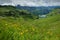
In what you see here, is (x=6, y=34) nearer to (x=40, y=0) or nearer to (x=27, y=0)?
(x=40, y=0)

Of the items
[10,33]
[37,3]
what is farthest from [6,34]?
[37,3]

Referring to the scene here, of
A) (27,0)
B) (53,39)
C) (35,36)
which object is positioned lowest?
(27,0)

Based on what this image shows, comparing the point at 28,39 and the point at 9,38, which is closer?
the point at 9,38

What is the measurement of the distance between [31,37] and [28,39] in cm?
22

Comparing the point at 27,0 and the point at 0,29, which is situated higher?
the point at 0,29

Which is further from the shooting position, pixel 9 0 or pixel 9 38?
pixel 9 0

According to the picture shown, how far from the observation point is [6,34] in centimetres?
449

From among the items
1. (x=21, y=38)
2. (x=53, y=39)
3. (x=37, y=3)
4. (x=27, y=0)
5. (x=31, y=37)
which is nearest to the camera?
(x=21, y=38)

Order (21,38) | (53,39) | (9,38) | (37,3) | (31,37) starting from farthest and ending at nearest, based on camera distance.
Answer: (37,3)
(53,39)
(31,37)
(21,38)
(9,38)

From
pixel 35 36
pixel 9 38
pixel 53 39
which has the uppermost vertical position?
pixel 9 38

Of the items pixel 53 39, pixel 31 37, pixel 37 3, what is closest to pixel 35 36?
pixel 31 37

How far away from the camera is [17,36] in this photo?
464 centimetres

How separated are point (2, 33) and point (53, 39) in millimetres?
2037

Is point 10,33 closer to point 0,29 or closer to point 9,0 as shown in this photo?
point 0,29
